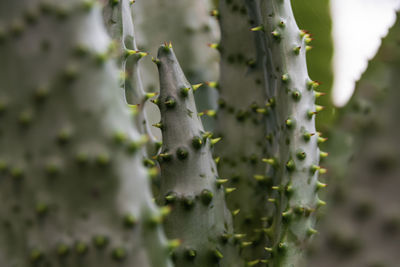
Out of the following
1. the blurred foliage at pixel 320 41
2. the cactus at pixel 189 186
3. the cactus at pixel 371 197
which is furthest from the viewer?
the blurred foliage at pixel 320 41

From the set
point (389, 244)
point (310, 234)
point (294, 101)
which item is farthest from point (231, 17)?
point (389, 244)

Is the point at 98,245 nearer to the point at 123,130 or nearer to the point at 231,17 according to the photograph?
the point at 123,130

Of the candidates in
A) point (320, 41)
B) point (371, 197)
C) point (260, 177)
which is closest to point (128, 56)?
point (260, 177)

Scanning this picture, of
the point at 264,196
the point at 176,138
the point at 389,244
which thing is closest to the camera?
the point at 389,244

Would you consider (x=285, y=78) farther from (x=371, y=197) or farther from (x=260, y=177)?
→ (x=371, y=197)

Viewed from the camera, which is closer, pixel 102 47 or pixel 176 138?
pixel 102 47

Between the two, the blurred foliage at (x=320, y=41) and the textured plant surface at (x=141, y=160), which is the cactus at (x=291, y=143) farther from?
the blurred foliage at (x=320, y=41)

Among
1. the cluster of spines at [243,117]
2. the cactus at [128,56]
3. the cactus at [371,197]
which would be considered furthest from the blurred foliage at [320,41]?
the cactus at [371,197]
